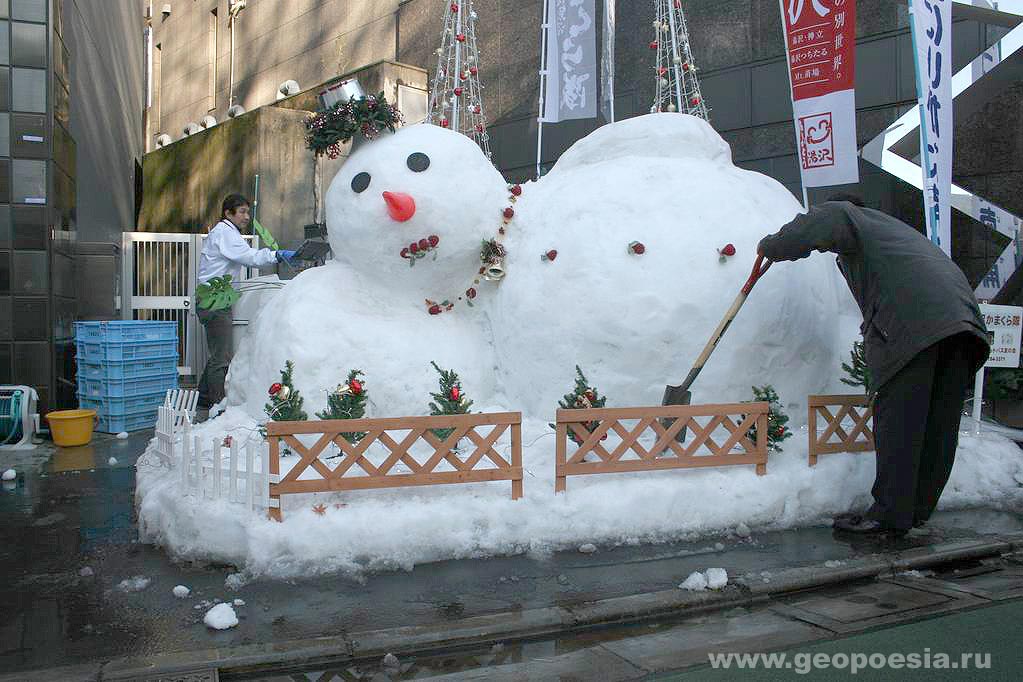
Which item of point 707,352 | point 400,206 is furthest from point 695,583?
point 400,206

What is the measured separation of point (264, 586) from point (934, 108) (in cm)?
550

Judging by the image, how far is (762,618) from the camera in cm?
369

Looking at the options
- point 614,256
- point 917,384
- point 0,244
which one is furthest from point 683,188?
point 0,244

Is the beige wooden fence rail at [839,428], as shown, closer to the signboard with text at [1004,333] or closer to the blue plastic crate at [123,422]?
the signboard with text at [1004,333]

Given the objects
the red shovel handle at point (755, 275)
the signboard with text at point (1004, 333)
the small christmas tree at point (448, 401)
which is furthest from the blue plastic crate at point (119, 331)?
the signboard with text at point (1004, 333)

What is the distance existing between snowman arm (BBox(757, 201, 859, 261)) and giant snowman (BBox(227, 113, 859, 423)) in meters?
0.53

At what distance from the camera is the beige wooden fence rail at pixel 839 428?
16.5 feet

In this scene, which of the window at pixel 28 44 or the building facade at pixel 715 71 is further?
the building facade at pixel 715 71

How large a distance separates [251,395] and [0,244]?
355cm

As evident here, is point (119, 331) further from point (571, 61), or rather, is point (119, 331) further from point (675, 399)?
point (571, 61)

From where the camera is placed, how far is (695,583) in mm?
3898

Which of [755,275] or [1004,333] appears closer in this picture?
[755,275]

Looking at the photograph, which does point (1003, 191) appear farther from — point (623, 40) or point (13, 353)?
point (13, 353)

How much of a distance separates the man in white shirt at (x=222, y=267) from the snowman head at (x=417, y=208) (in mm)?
1831
